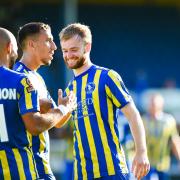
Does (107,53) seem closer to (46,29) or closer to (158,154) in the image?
(158,154)

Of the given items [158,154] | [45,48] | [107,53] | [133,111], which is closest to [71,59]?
[45,48]

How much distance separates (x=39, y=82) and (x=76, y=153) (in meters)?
0.68

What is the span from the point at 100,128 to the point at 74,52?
683mm

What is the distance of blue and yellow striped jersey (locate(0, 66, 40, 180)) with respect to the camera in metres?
5.27

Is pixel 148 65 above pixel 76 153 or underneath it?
above

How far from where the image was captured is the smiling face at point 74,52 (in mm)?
6117

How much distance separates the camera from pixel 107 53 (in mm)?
22047

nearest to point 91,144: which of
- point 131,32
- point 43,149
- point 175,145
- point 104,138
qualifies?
point 104,138

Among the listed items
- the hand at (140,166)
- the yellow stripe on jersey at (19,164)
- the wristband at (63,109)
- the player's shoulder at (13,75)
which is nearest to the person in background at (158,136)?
the hand at (140,166)

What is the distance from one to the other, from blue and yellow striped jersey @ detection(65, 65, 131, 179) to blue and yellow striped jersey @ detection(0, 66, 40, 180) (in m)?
0.73

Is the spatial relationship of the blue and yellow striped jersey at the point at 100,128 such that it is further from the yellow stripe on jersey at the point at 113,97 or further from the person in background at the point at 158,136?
the person in background at the point at 158,136

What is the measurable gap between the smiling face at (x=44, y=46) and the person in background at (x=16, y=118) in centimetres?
64

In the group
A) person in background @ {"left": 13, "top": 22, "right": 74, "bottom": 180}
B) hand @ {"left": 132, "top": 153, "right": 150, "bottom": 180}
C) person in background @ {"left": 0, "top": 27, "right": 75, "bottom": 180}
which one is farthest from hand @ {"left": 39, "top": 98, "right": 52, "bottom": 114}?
hand @ {"left": 132, "top": 153, "right": 150, "bottom": 180}

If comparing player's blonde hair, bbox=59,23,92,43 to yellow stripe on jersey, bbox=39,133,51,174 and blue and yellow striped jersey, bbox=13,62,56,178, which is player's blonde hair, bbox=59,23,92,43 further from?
yellow stripe on jersey, bbox=39,133,51,174
